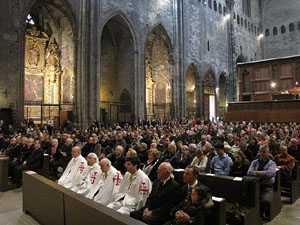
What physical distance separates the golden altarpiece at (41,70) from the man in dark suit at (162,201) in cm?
1764

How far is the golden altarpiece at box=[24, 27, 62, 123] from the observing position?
66.4 feet

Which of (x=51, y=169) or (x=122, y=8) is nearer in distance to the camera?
(x=51, y=169)

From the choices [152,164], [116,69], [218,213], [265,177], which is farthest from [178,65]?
[218,213]

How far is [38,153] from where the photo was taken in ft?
23.2

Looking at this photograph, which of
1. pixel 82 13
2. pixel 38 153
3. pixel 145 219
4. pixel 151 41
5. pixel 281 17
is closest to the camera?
pixel 145 219

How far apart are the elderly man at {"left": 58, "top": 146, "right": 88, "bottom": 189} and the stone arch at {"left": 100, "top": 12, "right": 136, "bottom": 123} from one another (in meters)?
15.7

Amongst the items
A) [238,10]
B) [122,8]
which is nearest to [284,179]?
[122,8]

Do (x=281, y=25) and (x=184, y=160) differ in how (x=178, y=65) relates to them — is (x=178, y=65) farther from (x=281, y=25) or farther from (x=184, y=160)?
(x=281, y=25)

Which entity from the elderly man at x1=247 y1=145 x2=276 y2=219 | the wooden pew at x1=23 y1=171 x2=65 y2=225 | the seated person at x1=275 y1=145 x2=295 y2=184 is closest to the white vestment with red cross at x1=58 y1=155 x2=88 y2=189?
Answer: the wooden pew at x1=23 y1=171 x2=65 y2=225

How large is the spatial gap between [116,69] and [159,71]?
4315 millimetres

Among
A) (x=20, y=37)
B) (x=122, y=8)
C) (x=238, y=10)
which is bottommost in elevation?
(x=20, y=37)

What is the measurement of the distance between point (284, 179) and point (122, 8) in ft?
59.2

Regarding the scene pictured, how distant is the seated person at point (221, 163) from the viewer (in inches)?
214

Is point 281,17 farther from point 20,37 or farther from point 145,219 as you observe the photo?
point 145,219
